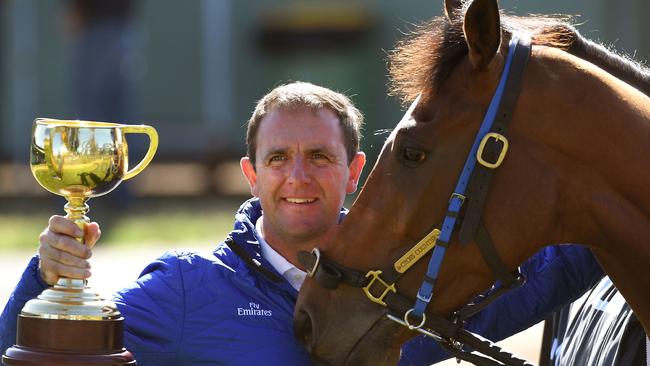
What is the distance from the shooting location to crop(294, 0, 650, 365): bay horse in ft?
9.23

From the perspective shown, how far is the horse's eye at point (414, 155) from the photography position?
2834mm

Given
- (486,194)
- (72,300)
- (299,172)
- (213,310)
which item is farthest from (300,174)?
(72,300)

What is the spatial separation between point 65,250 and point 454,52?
100cm

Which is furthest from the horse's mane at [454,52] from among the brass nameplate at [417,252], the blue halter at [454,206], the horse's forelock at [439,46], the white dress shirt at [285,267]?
the white dress shirt at [285,267]

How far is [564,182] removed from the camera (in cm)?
282

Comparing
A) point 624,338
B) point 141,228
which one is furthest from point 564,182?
point 141,228

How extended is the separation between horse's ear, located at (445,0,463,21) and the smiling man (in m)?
0.53

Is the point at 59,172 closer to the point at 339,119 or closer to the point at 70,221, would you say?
the point at 70,221

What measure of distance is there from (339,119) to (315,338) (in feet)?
2.53

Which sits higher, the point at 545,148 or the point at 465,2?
the point at 465,2

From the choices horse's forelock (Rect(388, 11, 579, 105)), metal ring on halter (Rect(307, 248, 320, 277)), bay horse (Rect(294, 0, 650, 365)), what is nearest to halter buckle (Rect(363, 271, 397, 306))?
bay horse (Rect(294, 0, 650, 365))

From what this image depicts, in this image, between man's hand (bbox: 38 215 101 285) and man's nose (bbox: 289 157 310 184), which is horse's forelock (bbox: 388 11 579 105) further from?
man's hand (bbox: 38 215 101 285)

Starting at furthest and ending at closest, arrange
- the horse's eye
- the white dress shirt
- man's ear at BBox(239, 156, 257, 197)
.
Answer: man's ear at BBox(239, 156, 257, 197) → the white dress shirt → the horse's eye

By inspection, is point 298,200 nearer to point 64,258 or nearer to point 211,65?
point 64,258
